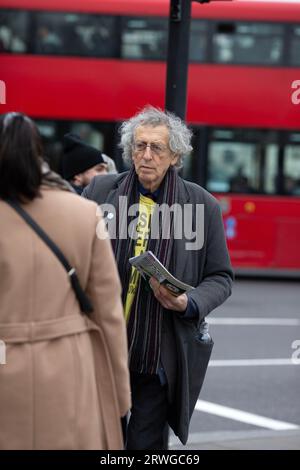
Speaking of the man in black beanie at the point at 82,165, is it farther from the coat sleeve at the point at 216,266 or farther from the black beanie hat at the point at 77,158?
the coat sleeve at the point at 216,266

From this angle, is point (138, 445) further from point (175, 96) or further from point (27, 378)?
point (175, 96)

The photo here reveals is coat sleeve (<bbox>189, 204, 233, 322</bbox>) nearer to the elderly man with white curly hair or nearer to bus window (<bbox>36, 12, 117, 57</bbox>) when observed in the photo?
the elderly man with white curly hair

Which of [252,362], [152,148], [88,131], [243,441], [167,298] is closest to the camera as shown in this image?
[167,298]

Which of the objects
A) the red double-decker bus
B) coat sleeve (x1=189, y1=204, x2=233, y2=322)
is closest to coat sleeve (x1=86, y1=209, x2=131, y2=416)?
coat sleeve (x1=189, y1=204, x2=233, y2=322)

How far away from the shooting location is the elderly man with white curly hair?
13.4 feet

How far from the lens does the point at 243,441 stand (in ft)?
21.2

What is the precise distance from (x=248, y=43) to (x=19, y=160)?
42.7 feet

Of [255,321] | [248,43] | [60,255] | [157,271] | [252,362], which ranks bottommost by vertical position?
[255,321]

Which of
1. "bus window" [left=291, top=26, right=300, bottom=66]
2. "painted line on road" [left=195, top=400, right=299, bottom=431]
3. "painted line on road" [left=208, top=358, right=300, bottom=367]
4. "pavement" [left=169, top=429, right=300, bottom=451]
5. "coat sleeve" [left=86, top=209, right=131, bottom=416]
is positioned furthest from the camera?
"bus window" [left=291, top=26, right=300, bottom=66]

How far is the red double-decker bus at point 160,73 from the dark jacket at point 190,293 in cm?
1130

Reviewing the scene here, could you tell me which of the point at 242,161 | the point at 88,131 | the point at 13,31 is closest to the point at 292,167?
the point at 242,161

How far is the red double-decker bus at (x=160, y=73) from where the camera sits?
51.4 feet

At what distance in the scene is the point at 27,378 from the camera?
3.07m

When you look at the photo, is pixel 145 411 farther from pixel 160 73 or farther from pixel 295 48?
pixel 295 48
